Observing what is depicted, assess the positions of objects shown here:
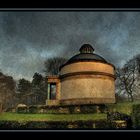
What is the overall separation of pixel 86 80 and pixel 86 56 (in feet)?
1.18

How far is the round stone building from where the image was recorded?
6.04 m

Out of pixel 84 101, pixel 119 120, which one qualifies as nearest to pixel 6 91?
pixel 84 101

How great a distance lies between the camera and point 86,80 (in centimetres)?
613

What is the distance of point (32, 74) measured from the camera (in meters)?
6.08

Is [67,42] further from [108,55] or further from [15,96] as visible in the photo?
[15,96]

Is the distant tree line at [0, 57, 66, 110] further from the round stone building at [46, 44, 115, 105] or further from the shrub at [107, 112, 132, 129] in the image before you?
the shrub at [107, 112, 132, 129]

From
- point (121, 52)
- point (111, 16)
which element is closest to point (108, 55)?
point (121, 52)

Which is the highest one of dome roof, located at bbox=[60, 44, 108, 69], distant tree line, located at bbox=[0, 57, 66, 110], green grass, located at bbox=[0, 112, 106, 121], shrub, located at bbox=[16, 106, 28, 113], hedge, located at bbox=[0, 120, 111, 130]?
dome roof, located at bbox=[60, 44, 108, 69]

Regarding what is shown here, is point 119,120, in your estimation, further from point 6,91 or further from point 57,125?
point 6,91

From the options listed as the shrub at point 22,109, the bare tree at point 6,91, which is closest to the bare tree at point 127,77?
the shrub at point 22,109

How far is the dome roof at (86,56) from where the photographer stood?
6.00 meters

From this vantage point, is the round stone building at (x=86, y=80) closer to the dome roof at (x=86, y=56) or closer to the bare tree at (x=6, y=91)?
the dome roof at (x=86, y=56)

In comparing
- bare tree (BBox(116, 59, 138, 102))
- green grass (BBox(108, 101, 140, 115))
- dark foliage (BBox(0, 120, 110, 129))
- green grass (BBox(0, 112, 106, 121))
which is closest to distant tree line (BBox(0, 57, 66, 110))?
green grass (BBox(0, 112, 106, 121))
